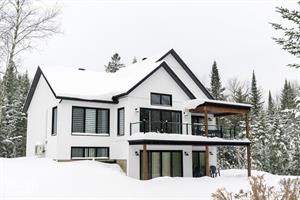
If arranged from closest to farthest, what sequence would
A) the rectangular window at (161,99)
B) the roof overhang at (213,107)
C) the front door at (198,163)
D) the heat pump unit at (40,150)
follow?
1. the heat pump unit at (40,150)
2. the roof overhang at (213,107)
3. the rectangular window at (161,99)
4. the front door at (198,163)

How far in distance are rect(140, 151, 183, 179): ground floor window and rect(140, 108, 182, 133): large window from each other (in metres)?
1.51

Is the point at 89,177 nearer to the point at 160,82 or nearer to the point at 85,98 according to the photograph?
the point at 85,98

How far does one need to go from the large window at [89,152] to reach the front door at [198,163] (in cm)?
634

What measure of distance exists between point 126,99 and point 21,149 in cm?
2661

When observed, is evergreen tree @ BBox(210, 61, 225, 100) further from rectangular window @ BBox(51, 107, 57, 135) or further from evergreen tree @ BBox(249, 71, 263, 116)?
rectangular window @ BBox(51, 107, 57, 135)

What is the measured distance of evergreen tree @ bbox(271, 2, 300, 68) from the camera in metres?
14.4

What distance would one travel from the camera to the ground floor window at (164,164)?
71.9 ft

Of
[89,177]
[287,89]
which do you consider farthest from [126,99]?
[287,89]

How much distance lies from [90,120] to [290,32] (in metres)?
13.0

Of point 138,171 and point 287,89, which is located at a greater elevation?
point 287,89

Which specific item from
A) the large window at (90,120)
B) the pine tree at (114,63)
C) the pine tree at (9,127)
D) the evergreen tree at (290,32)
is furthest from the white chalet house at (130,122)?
the pine tree at (114,63)

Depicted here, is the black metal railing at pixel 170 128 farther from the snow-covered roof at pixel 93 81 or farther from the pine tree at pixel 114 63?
the pine tree at pixel 114 63

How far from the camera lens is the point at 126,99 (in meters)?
22.2

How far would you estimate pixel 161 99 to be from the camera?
2362 cm
